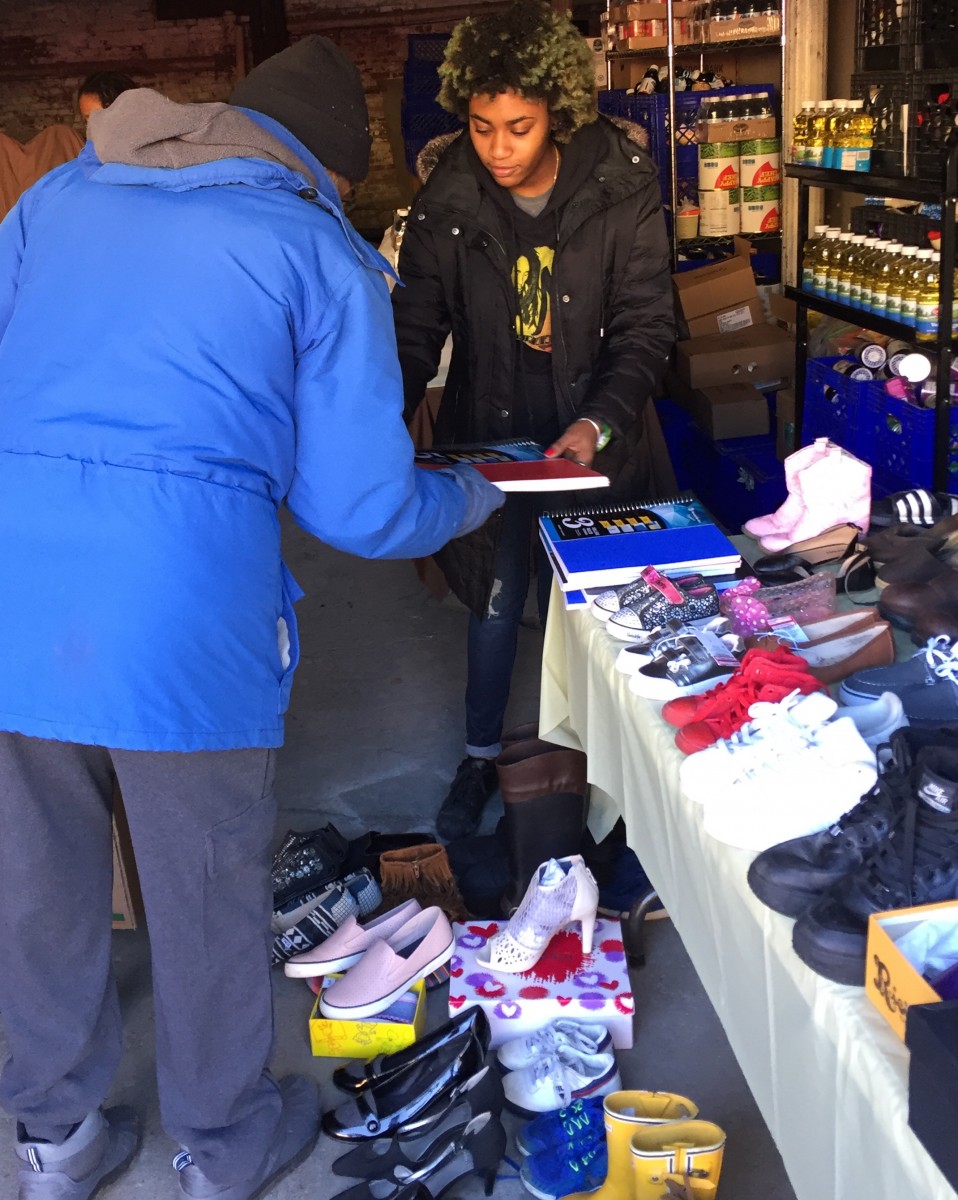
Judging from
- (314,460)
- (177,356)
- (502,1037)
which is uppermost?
(177,356)

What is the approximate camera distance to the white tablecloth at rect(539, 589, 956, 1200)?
3.72 feet

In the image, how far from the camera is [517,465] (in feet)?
7.95

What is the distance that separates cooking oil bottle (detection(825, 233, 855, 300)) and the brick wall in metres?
11.4

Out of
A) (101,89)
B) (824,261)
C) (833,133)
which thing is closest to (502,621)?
(824,261)

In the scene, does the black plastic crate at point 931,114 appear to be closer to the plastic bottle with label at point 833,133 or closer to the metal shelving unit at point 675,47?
the plastic bottle with label at point 833,133

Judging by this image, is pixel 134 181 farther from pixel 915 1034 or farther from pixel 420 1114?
pixel 420 1114

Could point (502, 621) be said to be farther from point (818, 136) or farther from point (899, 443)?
point (818, 136)

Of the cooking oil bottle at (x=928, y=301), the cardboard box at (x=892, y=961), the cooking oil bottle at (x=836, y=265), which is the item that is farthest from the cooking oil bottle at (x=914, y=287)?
the cardboard box at (x=892, y=961)

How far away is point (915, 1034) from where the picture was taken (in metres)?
1.02

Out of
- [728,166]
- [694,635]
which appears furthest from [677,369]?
[694,635]

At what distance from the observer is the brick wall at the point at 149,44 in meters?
13.8

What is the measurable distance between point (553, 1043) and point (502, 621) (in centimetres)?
123

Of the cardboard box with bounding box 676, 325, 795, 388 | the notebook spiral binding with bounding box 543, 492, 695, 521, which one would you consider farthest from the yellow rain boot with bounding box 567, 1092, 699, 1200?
the cardboard box with bounding box 676, 325, 795, 388

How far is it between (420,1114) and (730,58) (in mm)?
6091
